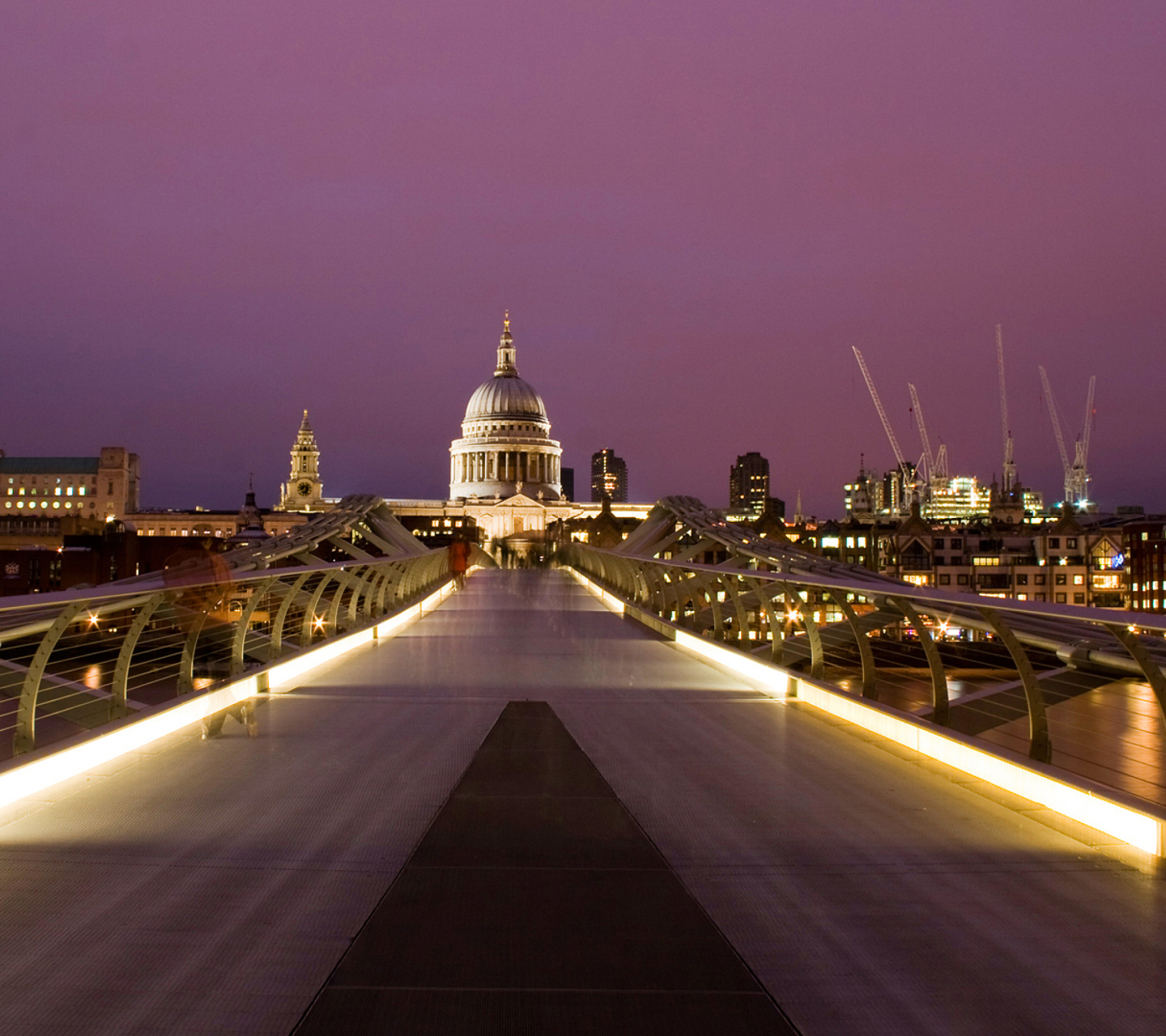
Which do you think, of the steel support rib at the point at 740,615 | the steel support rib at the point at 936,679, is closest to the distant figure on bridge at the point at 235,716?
the steel support rib at the point at 936,679

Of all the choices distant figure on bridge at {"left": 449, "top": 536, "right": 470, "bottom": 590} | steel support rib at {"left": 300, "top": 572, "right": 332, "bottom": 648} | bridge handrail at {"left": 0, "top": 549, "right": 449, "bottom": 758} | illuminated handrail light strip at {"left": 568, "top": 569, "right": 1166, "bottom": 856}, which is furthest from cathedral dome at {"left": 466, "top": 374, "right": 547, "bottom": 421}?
illuminated handrail light strip at {"left": 568, "top": 569, "right": 1166, "bottom": 856}

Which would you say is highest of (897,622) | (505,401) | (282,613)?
(505,401)

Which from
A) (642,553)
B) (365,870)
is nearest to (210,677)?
(365,870)

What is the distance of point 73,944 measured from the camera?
392 cm

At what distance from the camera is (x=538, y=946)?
3.93 meters

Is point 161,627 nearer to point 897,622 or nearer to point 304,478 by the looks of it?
point 897,622

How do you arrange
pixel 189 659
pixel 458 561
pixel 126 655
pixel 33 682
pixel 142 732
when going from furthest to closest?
pixel 458 561 → pixel 189 659 → pixel 142 732 → pixel 126 655 → pixel 33 682

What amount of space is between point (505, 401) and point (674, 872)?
17485 centimetres

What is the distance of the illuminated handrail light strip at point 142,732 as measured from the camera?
5.96 meters

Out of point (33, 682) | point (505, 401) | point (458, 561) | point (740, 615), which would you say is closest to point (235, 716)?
point (33, 682)

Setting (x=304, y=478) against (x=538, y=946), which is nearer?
(x=538, y=946)

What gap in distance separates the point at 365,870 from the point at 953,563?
4031 inches

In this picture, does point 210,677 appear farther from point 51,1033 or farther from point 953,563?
point 953,563

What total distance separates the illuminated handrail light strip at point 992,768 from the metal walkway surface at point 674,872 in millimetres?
203
